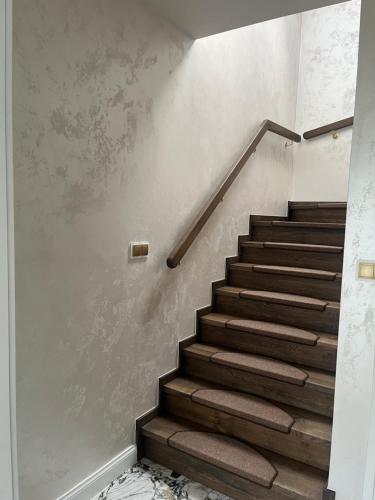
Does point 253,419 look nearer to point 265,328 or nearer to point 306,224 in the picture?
point 265,328

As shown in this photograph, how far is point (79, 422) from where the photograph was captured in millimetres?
1573

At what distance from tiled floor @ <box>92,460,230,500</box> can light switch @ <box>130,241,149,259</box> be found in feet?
3.69

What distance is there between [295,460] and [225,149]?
1.94 meters

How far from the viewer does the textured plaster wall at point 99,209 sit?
131 cm

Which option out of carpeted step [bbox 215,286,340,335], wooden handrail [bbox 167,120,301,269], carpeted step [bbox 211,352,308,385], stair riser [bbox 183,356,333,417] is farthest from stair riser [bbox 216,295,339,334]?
wooden handrail [bbox 167,120,301,269]

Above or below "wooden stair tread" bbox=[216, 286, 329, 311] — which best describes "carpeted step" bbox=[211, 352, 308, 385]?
below

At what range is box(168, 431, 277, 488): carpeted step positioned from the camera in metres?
1.62

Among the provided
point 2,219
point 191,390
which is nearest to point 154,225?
point 191,390

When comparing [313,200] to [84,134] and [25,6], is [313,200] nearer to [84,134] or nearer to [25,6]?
[84,134]

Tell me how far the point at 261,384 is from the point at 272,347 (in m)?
0.25

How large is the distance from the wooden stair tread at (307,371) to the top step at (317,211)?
1.57 meters

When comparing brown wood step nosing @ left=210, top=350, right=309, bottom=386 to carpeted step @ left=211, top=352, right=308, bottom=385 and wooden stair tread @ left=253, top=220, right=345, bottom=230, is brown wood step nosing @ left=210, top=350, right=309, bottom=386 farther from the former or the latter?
wooden stair tread @ left=253, top=220, right=345, bottom=230

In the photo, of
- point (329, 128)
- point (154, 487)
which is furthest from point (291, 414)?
point (329, 128)

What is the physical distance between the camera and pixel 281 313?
2.31 m
